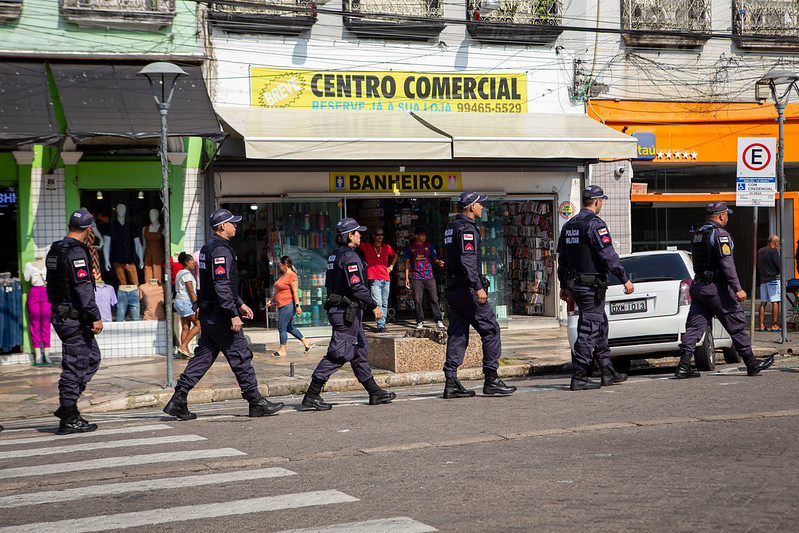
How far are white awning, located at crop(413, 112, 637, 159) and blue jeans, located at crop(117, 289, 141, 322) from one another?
5.79 m

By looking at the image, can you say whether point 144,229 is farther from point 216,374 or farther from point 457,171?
point 457,171

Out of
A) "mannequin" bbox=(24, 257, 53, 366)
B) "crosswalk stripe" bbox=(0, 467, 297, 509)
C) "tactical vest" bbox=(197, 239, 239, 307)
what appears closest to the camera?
"crosswalk stripe" bbox=(0, 467, 297, 509)

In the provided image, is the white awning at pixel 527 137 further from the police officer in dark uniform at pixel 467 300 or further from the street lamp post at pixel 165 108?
the police officer in dark uniform at pixel 467 300

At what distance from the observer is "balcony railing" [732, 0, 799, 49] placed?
61.7ft

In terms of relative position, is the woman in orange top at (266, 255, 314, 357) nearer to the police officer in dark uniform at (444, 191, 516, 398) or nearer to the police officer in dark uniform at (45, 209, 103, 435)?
the police officer in dark uniform at (444, 191, 516, 398)

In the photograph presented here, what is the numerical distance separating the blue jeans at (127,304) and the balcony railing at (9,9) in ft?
15.3

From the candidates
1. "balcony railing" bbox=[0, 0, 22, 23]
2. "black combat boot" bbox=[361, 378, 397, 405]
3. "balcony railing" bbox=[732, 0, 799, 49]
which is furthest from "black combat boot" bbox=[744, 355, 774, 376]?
"balcony railing" bbox=[0, 0, 22, 23]

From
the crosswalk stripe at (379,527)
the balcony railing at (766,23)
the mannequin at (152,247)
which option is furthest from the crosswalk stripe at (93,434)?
the balcony railing at (766,23)

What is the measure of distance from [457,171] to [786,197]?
7702mm

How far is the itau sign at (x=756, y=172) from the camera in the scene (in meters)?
13.3

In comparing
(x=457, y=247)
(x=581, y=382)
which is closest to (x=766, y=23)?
(x=581, y=382)

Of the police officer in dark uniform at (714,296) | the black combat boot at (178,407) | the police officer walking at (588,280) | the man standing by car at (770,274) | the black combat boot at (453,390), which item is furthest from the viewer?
the man standing by car at (770,274)

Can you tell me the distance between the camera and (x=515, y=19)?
17.6 metres

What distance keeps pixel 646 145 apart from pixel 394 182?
5.37 m
